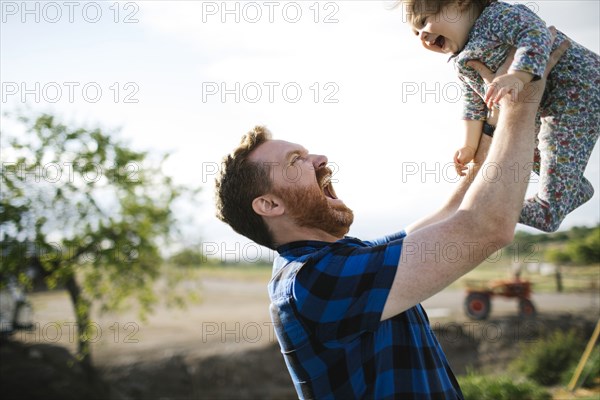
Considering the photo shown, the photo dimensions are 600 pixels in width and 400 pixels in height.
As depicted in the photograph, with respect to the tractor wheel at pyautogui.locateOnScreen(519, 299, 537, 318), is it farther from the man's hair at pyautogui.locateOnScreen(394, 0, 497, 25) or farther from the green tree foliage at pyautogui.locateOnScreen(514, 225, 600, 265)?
the man's hair at pyautogui.locateOnScreen(394, 0, 497, 25)

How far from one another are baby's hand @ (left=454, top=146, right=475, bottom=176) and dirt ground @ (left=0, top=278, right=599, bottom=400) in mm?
5234

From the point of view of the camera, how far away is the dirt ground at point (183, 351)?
6965 millimetres

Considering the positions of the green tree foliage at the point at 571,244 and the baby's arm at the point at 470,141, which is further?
the green tree foliage at the point at 571,244

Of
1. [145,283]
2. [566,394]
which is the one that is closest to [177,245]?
[145,283]

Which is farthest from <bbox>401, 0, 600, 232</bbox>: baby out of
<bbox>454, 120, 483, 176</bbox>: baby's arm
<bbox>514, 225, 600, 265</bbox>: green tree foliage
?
<bbox>514, 225, 600, 265</bbox>: green tree foliage

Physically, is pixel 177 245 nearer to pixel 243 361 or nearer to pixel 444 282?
pixel 243 361

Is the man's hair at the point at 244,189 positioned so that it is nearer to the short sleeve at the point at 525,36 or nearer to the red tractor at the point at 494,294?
the short sleeve at the point at 525,36

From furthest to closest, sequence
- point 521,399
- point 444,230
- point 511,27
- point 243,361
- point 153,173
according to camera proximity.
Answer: point 243,361 < point 153,173 < point 521,399 < point 511,27 < point 444,230

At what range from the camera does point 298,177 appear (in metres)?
2.17

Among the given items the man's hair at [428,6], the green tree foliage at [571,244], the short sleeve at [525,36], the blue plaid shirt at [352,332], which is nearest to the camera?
the blue plaid shirt at [352,332]

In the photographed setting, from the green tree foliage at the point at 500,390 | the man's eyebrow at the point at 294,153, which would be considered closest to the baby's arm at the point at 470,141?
the man's eyebrow at the point at 294,153

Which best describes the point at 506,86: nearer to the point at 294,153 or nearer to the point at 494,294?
the point at 294,153

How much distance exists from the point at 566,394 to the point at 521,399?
27.8 inches

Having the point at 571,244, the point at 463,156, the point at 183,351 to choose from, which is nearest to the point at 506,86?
the point at 463,156
